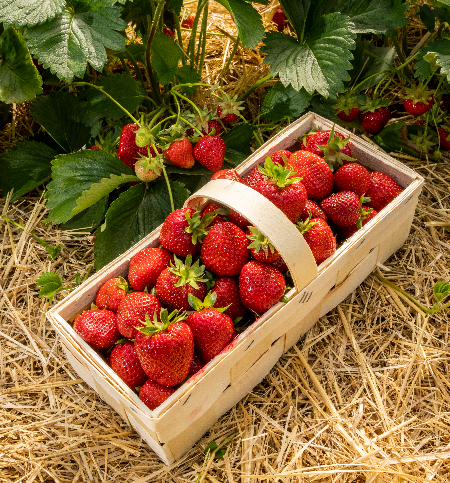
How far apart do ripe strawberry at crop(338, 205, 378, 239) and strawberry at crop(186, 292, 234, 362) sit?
16.8 inches

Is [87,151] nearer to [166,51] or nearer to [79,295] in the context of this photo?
[166,51]

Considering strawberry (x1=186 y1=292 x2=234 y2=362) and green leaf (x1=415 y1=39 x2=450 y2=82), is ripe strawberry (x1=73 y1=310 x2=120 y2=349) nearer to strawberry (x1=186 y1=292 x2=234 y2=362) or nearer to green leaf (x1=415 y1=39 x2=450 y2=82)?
strawberry (x1=186 y1=292 x2=234 y2=362)

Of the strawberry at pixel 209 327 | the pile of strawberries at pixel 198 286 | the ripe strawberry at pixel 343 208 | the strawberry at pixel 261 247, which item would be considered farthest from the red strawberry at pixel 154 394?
the ripe strawberry at pixel 343 208

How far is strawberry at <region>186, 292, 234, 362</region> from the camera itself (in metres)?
1.05

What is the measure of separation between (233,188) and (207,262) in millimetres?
177

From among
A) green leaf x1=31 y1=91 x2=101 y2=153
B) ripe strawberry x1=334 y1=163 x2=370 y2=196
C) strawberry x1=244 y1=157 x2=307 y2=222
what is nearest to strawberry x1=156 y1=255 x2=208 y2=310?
strawberry x1=244 y1=157 x2=307 y2=222

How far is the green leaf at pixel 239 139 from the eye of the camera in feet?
5.39

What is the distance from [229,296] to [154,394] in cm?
26

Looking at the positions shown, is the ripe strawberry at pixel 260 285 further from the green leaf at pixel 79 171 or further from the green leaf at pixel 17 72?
the green leaf at pixel 17 72

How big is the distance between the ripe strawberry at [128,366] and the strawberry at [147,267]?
0.47ft

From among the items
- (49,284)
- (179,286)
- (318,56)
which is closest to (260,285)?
(179,286)

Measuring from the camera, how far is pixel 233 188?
109 cm

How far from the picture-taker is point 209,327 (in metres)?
1.05

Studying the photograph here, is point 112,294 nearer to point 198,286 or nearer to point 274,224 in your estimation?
point 198,286
